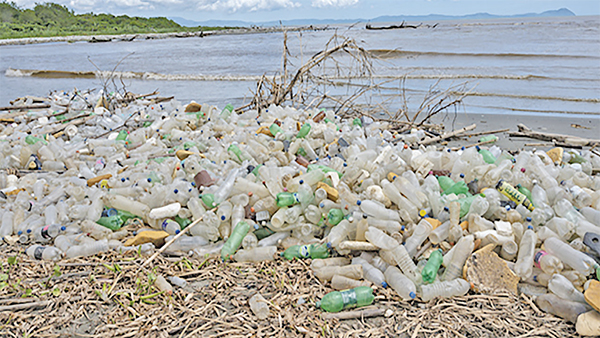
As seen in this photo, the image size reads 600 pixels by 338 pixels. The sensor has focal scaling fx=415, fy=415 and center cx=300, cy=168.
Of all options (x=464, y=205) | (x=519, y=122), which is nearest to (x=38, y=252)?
(x=464, y=205)

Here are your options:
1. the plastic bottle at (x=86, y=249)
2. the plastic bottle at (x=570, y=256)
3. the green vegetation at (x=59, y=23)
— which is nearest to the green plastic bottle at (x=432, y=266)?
the plastic bottle at (x=570, y=256)

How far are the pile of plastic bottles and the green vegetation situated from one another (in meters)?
46.8

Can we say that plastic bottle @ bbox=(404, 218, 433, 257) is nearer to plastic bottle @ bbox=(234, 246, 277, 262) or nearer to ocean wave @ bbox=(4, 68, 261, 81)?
plastic bottle @ bbox=(234, 246, 277, 262)

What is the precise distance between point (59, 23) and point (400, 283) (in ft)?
223

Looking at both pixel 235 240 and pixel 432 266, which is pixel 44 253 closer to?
pixel 235 240

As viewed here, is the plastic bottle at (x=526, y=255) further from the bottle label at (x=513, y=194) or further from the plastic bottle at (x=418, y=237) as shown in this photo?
the plastic bottle at (x=418, y=237)

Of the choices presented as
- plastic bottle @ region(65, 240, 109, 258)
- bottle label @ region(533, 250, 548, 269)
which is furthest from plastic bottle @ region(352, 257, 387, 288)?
plastic bottle @ region(65, 240, 109, 258)

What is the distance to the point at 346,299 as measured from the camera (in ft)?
7.48

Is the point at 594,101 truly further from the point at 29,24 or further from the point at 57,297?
the point at 29,24

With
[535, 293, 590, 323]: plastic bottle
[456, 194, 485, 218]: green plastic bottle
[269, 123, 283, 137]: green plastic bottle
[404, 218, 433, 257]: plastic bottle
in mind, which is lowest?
[535, 293, 590, 323]: plastic bottle

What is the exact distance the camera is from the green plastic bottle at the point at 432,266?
2383 mm

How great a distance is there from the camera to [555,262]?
2359 millimetres

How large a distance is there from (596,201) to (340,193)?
1824mm

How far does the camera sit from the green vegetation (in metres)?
46.5
